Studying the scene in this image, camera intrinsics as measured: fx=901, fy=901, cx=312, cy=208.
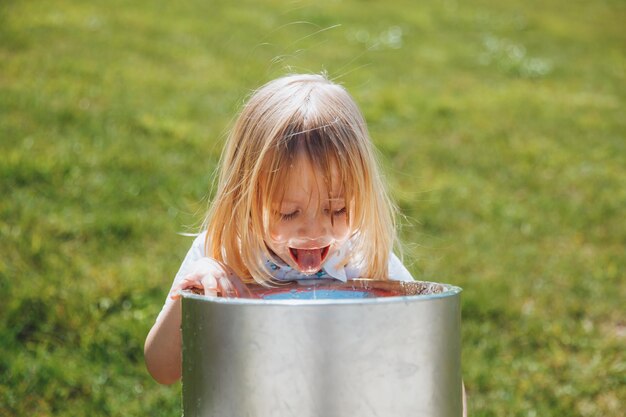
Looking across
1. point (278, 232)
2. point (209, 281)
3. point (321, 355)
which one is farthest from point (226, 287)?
point (321, 355)

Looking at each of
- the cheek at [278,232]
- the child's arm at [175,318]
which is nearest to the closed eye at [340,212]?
the cheek at [278,232]

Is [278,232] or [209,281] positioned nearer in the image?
[209,281]

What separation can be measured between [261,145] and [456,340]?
1.92 ft

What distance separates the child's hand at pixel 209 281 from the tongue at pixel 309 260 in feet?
0.50

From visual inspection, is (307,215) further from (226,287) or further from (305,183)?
(226,287)

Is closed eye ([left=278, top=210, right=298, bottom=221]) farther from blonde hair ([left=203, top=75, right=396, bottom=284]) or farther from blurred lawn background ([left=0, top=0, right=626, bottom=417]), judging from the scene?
blurred lawn background ([left=0, top=0, right=626, bottom=417])

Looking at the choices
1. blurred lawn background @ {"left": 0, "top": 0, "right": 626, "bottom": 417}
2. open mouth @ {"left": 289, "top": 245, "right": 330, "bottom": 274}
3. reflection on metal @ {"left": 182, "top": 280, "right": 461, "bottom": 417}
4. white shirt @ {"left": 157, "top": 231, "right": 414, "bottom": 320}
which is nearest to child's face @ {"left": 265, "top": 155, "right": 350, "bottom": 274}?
open mouth @ {"left": 289, "top": 245, "right": 330, "bottom": 274}

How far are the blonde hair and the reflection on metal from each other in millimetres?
449

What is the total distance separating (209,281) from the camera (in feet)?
5.21

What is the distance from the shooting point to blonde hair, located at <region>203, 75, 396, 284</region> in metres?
1.72

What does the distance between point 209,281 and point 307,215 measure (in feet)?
0.77

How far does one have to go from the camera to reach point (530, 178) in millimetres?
5094

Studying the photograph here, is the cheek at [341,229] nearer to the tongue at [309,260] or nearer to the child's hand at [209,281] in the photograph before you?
the tongue at [309,260]

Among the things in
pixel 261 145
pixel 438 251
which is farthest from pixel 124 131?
pixel 261 145
